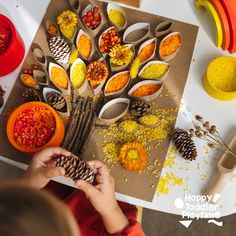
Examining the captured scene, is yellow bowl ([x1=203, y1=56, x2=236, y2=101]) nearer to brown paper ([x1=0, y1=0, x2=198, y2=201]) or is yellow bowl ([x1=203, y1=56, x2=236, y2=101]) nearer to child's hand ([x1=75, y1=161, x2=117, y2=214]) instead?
brown paper ([x1=0, y1=0, x2=198, y2=201])

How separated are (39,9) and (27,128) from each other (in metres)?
0.32

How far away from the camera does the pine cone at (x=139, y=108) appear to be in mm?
876

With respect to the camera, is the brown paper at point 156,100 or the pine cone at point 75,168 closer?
the pine cone at point 75,168

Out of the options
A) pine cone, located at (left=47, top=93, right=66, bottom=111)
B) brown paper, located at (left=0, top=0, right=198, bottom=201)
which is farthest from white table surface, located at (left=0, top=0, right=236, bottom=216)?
pine cone, located at (left=47, top=93, right=66, bottom=111)

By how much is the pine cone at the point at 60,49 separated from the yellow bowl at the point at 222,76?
1.09ft

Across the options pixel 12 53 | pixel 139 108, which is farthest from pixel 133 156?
pixel 12 53

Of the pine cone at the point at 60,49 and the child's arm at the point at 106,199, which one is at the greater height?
the pine cone at the point at 60,49

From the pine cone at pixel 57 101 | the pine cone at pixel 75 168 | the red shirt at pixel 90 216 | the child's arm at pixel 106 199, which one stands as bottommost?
the red shirt at pixel 90 216

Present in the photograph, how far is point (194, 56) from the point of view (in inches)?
36.9

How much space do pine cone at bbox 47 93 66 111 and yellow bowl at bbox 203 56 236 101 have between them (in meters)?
0.34

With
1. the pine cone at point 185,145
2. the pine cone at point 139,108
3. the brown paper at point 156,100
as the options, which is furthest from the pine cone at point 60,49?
the pine cone at point 185,145

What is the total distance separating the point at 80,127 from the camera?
0.90 m

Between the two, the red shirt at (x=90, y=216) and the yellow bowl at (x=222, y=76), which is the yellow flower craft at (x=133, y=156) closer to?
the red shirt at (x=90, y=216)

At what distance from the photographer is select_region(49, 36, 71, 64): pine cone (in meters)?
0.92
